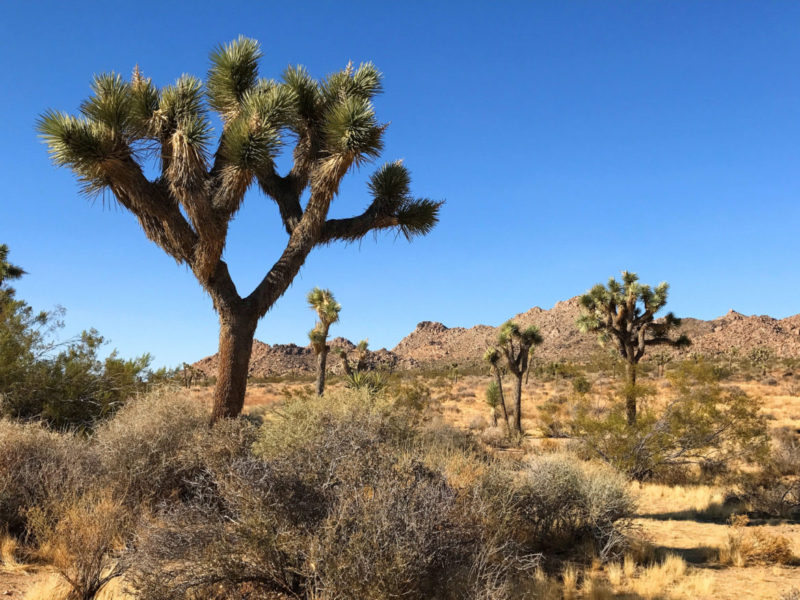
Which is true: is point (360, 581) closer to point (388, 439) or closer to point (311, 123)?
point (388, 439)

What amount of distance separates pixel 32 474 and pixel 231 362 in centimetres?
328

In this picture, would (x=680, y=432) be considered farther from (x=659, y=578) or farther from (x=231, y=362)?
(x=231, y=362)

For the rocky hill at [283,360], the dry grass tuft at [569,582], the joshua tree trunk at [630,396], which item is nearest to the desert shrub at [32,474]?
the dry grass tuft at [569,582]

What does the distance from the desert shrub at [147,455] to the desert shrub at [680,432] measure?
27.2 ft

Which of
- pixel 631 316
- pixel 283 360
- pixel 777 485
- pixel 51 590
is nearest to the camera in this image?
pixel 51 590

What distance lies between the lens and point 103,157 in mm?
8852

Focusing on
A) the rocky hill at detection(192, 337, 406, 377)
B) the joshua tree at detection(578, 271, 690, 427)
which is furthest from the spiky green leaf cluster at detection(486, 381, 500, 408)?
the rocky hill at detection(192, 337, 406, 377)

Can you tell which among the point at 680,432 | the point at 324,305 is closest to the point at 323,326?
the point at 324,305

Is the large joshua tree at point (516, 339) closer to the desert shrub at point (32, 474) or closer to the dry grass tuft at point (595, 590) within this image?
the dry grass tuft at point (595, 590)

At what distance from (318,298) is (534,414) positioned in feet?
39.4

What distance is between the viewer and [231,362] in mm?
9625

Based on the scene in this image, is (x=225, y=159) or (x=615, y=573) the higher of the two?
(x=225, y=159)

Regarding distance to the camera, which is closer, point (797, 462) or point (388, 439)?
point (388, 439)

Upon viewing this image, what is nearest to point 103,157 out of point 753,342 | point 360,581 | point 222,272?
point 222,272
